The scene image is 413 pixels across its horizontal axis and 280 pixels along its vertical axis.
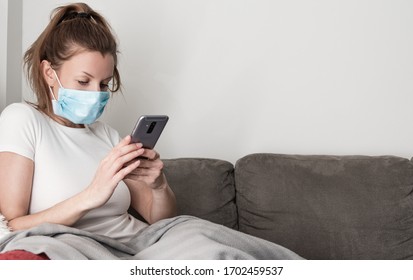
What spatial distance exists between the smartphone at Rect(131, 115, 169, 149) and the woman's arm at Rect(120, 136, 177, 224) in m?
0.03

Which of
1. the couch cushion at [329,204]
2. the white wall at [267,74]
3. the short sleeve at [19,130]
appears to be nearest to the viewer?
the short sleeve at [19,130]

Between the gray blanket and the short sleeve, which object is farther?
the short sleeve

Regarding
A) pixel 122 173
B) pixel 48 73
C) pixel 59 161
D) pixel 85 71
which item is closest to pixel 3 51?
pixel 48 73

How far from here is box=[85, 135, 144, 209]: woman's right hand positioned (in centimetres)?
130

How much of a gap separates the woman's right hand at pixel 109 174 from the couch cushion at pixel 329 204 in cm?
80

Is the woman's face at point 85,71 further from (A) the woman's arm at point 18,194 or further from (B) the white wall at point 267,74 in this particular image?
(B) the white wall at point 267,74

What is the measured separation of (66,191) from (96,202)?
178 mm

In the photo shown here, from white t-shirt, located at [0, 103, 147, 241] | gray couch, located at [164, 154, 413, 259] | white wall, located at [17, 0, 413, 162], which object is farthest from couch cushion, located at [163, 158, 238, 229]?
white t-shirt, located at [0, 103, 147, 241]

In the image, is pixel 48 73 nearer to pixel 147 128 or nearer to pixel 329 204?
pixel 147 128

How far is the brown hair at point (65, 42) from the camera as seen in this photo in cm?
156

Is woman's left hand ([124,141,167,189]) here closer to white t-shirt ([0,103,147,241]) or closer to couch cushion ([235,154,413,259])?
white t-shirt ([0,103,147,241])

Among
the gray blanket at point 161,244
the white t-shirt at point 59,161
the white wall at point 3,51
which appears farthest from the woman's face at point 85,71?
the white wall at point 3,51
